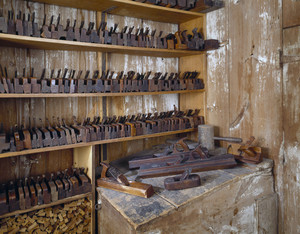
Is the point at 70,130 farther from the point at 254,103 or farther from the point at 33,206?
the point at 254,103

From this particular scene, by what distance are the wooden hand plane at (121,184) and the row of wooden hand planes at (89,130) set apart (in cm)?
31

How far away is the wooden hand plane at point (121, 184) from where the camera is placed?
1717 millimetres

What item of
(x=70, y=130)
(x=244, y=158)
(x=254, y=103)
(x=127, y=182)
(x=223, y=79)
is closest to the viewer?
(x=127, y=182)

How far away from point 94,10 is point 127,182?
1.63m

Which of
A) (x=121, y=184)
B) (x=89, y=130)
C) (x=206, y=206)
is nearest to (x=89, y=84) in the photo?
(x=89, y=130)

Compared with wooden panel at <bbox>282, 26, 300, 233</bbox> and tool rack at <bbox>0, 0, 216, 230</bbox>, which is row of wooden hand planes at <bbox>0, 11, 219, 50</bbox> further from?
wooden panel at <bbox>282, 26, 300, 233</bbox>

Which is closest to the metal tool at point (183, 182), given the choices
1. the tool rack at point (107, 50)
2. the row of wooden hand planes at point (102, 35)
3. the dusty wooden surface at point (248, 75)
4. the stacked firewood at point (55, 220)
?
the tool rack at point (107, 50)

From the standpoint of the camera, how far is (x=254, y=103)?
2.41 m

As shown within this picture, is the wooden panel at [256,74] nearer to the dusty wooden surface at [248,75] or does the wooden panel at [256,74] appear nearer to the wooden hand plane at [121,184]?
the dusty wooden surface at [248,75]

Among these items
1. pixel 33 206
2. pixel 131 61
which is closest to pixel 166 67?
pixel 131 61

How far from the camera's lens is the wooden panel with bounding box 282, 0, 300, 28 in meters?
2.07

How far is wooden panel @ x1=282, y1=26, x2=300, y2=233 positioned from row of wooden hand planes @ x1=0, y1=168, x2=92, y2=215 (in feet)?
5.65

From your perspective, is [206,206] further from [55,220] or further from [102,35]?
[102,35]

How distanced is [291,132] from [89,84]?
5.79ft
